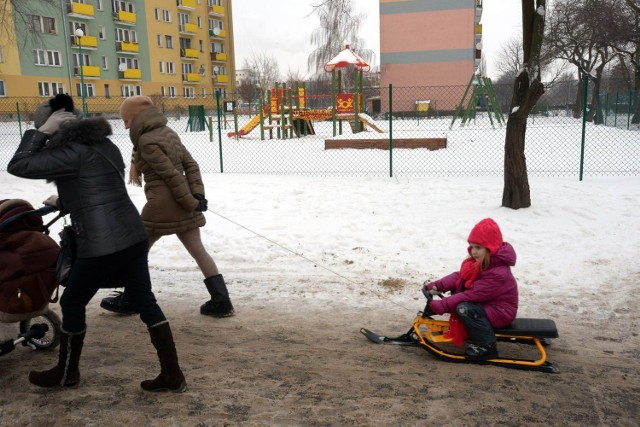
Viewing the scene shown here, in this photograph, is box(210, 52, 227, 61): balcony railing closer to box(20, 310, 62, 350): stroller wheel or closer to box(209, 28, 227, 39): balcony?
box(209, 28, 227, 39): balcony

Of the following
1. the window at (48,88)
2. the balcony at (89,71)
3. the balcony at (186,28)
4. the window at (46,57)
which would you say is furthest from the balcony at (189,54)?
the window at (48,88)

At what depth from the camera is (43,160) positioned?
285cm

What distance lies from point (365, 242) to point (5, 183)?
26.1 ft

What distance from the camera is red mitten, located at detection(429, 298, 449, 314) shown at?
3.69m

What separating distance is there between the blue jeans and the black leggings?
1.91 m

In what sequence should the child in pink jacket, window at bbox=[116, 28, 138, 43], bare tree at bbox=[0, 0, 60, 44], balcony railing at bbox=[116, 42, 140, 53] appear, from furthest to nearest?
window at bbox=[116, 28, 138, 43]
balcony railing at bbox=[116, 42, 140, 53]
bare tree at bbox=[0, 0, 60, 44]
the child in pink jacket

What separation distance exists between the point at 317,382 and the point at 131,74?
173 feet

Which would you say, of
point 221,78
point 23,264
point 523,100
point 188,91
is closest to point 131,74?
point 188,91

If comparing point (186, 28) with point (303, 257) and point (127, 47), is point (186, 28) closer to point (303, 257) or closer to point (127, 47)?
point (127, 47)

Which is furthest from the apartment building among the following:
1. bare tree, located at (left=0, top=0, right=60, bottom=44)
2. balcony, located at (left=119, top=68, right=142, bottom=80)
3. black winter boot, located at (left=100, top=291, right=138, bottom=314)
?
black winter boot, located at (left=100, top=291, right=138, bottom=314)

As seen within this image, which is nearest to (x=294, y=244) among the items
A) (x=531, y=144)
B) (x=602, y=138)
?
(x=531, y=144)

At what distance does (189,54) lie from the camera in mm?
58219

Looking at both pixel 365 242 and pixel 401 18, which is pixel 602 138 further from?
pixel 401 18

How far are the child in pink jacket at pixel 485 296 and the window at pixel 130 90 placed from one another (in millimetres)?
51803
